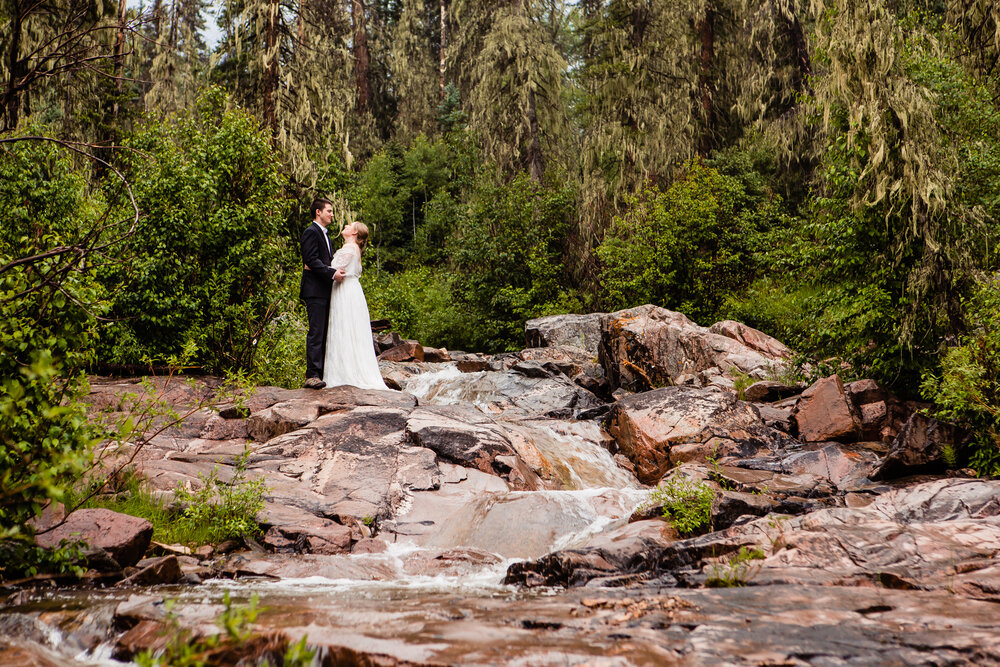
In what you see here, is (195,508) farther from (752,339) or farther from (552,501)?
(752,339)

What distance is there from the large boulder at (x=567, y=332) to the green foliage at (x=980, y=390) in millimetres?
9405

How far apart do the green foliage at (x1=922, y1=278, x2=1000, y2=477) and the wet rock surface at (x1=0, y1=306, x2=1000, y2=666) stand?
40 cm

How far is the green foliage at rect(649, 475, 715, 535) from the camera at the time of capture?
19.2 feet

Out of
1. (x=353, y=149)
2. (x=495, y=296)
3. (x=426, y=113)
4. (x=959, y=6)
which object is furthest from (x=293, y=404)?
(x=426, y=113)

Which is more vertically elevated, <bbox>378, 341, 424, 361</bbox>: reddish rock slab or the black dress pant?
the black dress pant

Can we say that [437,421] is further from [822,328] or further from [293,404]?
[822,328]

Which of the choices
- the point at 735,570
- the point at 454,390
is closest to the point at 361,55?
the point at 454,390

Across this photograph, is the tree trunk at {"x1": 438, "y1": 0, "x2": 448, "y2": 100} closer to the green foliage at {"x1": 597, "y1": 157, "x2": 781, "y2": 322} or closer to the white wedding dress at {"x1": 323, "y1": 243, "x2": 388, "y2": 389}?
the green foliage at {"x1": 597, "y1": 157, "x2": 781, "y2": 322}

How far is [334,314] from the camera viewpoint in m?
10.1

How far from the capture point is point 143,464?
6.61 meters

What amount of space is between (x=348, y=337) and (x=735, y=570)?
6.72 meters

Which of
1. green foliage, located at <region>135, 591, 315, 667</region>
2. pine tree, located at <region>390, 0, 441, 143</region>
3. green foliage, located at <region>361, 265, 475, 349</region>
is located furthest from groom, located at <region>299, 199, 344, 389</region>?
pine tree, located at <region>390, 0, 441, 143</region>

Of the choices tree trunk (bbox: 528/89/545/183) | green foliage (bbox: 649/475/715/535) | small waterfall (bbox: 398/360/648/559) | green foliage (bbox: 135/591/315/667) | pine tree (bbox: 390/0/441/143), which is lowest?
small waterfall (bbox: 398/360/648/559)

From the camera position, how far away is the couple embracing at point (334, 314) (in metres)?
9.80
